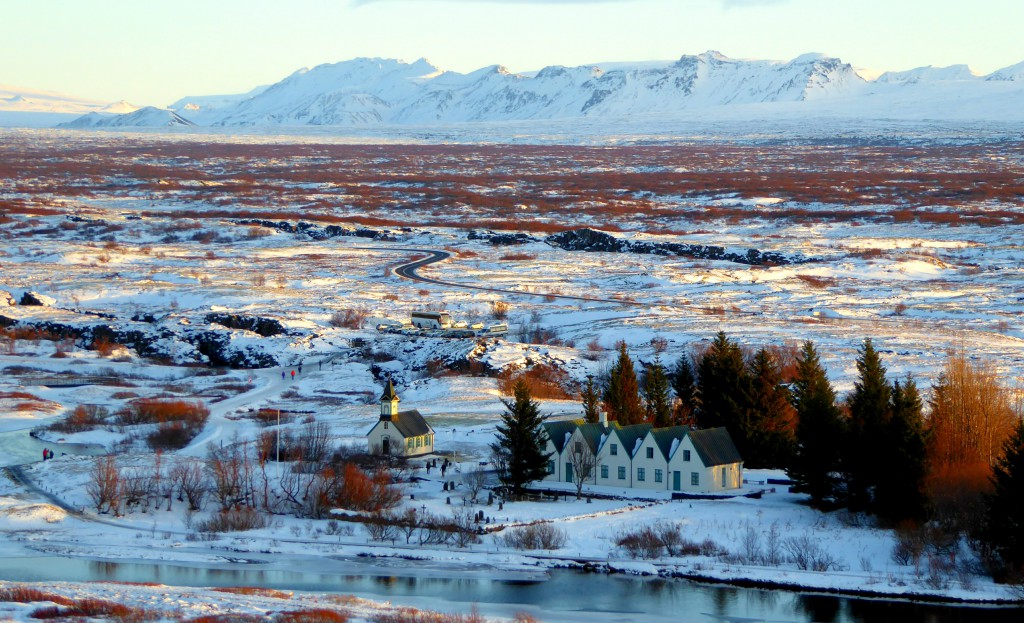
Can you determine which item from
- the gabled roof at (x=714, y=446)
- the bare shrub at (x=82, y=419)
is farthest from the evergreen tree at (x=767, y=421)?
Answer: the bare shrub at (x=82, y=419)

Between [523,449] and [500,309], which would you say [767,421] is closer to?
[523,449]

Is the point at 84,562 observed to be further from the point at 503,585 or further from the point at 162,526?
the point at 503,585

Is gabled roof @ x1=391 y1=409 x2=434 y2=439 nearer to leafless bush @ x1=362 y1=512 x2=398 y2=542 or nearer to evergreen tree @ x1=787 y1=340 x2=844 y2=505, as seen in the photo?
leafless bush @ x1=362 y1=512 x2=398 y2=542

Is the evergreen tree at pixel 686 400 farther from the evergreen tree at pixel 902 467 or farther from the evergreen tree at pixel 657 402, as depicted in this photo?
the evergreen tree at pixel 902 467

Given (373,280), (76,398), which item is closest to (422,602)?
(76,398)

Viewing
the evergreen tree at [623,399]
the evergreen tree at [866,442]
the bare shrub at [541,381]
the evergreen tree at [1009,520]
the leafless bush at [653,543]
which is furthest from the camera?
the bare shrub at [541,381]
